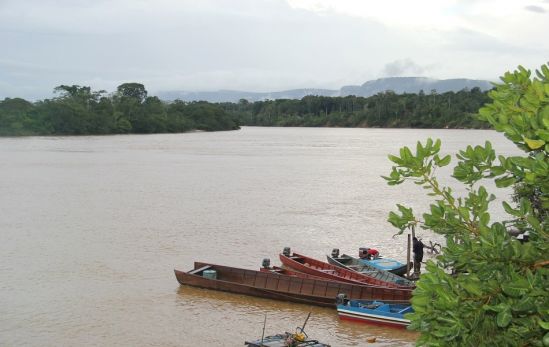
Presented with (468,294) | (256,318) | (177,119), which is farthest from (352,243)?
(177,119)

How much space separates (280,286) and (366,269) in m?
3.28

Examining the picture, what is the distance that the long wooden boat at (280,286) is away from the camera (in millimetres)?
16797

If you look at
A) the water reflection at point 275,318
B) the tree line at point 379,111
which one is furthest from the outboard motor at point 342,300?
the tree line at point 379,111

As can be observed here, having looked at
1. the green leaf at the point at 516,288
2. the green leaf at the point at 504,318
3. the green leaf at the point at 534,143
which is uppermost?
the green leaf at the point at 534,143

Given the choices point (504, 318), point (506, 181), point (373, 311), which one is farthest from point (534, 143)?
point (373, 311)

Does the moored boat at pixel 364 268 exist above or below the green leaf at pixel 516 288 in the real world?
below

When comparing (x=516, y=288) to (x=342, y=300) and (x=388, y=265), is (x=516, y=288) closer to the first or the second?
(x=342, y=300)

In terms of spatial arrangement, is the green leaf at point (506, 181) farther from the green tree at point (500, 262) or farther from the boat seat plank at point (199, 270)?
the boat seat plank at point (199, 270)

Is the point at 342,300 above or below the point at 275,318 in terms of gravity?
above

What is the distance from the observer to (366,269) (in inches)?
773

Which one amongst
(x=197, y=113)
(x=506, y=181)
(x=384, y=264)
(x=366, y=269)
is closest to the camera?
(x=506, y=181)

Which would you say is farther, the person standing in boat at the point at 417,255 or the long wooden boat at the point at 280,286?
the person standing in boat at the point at 417,255

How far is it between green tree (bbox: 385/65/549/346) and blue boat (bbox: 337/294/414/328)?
11749mm

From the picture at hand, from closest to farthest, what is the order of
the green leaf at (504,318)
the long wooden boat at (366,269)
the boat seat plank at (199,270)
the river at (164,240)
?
the green leaf at (504,318), the river at (164,240), the long wooden boat at (366,269), the boat seat plank at (199,270)
